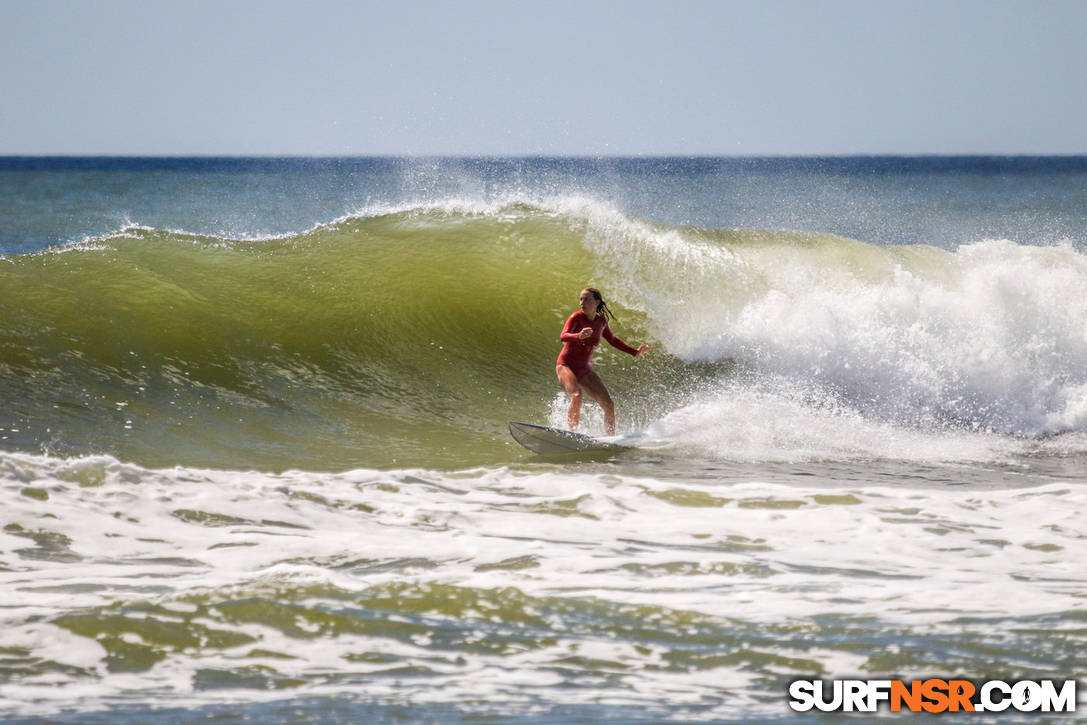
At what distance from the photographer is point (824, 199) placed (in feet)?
212

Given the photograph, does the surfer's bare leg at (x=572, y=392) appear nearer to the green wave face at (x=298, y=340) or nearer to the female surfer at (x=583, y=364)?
the female surfer at (x=583, y=364)

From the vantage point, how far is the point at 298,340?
38.7 feet

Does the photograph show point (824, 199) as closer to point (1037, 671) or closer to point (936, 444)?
point (936, 444)

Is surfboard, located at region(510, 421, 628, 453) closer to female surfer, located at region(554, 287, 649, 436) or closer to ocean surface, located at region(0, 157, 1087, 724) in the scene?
ocean surface, located at region(0, 157, 1087, 724)

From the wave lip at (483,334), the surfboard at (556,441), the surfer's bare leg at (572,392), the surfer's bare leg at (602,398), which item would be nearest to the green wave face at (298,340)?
the wave lip at (483,334)

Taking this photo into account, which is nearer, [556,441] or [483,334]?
[556,441]

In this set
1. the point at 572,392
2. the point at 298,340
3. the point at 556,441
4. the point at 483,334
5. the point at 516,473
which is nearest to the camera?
the point at 516,473

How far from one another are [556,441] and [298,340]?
14.4 ft

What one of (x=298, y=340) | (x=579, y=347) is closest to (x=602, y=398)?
(x=579, y=347)

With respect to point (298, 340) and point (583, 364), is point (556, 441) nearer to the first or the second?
point (583, 364)

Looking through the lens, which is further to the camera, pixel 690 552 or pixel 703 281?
pixel 703 281

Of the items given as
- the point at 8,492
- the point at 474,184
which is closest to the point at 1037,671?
the point at 8,492

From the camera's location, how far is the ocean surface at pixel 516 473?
167 inches

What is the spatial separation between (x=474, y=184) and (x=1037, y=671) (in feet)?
39.6
